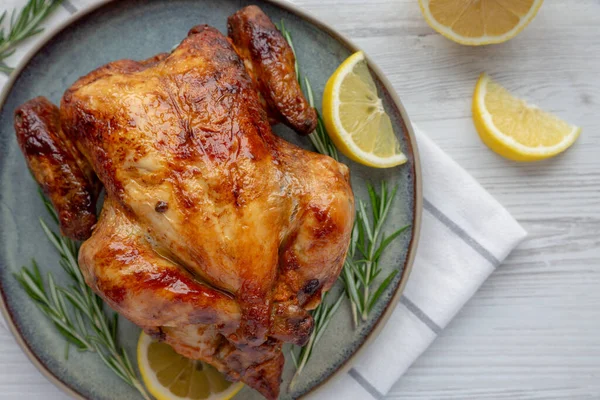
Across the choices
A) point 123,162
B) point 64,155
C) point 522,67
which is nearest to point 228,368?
point 123,162

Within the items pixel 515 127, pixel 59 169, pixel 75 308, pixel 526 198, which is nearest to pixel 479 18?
pixel 515 127

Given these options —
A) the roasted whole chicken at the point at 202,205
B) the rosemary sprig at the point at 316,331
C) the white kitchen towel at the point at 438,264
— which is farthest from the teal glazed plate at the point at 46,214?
the roasted whole chicken at the point at 202,205

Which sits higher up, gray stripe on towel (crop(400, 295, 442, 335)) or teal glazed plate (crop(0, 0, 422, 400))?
teal glazed plate (crop(0, 0, 422, 400))

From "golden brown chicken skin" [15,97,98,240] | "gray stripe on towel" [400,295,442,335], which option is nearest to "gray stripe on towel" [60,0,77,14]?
"golden brown chicken skin" [15,97,98,240]

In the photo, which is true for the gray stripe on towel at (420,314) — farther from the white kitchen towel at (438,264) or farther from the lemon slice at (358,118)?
the lemon slice at (358,118)

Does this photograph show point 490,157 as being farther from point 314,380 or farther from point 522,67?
point 314,380

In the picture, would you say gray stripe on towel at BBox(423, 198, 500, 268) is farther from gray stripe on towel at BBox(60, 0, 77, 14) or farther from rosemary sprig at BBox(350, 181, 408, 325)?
gray stripe on towel at BBox(60, 0, 77, 14)
